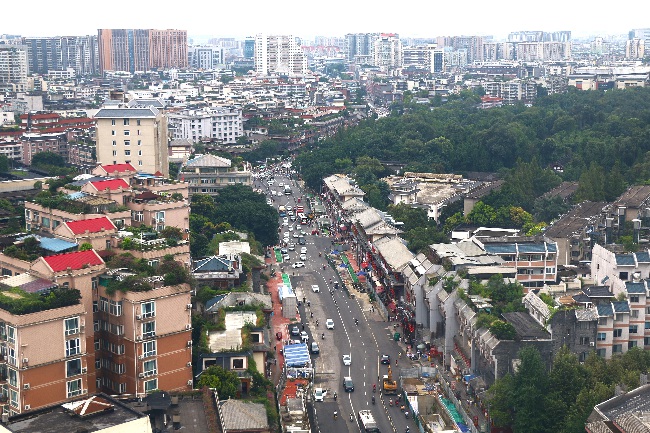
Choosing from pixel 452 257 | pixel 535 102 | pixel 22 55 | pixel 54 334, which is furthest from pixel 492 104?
pixel 54 334

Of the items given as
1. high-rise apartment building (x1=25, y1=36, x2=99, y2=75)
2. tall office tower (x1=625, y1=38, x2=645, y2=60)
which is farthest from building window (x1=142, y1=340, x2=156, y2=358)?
tall office tower (x1=625, y1=38, x2=645, y2=60)

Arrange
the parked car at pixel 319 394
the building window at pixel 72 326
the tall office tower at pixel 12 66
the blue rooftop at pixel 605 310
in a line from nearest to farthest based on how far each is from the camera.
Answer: the building window at pixel 72 326 → the parked car at pixel 319 394 → the blue rooftop at pixel 605 310 → the tall office tower at pixel 12 66

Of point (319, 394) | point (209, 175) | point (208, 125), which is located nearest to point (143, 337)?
point (319, 394)

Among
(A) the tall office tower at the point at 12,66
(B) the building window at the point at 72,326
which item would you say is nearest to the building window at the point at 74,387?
(B) the building window at the point at 72,326

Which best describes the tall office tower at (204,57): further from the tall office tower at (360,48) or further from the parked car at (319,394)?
the parked car at (319,394)

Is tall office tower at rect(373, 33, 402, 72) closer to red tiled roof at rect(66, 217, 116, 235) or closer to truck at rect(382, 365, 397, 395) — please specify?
truck at rect(382, 365, 397, 395)

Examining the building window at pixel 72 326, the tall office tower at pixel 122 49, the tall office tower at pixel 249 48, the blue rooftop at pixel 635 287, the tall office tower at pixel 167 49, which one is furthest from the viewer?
the tall office tower at pixel 249 48

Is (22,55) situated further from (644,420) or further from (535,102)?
(644,420)
